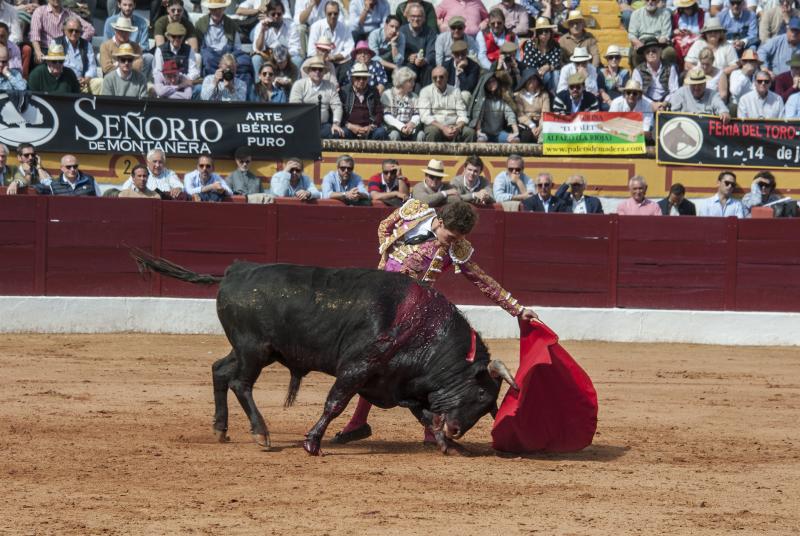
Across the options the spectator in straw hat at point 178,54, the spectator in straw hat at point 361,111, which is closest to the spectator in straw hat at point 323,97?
the spectator in straw hat at point 361,111

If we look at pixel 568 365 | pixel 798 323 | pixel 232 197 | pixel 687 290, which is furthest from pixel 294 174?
pixel 568 365

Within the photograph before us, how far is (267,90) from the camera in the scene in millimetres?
13094

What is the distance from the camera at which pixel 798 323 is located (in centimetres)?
1231

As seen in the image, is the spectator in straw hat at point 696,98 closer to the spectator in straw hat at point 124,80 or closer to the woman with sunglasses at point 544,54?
the woman with sunglasses at point 544,54

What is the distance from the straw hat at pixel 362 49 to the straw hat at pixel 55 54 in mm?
2991

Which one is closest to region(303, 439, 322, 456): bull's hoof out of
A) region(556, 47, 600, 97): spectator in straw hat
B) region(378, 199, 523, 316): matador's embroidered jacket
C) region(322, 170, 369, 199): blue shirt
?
region(378, 199, 523, 316): matador's embroidered jacket

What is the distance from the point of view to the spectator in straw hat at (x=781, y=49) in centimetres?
1452

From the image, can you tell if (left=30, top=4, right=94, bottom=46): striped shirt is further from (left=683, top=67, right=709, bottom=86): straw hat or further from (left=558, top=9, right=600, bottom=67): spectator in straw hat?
(left=683, top=67, right=709, bottom=86): straw hat

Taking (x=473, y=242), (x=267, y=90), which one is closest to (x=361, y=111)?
(x=267, y=90)

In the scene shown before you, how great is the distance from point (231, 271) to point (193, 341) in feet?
15.4

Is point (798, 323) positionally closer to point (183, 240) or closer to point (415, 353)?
point (183, 240)

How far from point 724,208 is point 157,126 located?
5.67 m

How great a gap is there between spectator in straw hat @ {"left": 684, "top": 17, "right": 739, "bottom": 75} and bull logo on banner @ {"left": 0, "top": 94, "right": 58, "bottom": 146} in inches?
276

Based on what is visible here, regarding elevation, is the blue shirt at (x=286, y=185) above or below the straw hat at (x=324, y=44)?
below
